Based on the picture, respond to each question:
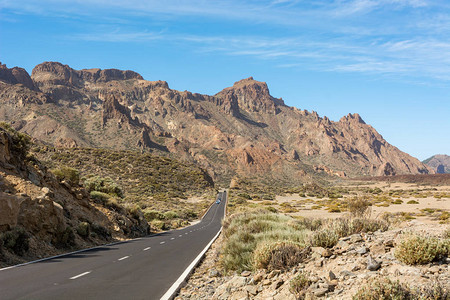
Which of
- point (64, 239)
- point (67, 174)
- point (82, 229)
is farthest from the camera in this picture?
point (67, 174)

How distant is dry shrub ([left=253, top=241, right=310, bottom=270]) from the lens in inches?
276

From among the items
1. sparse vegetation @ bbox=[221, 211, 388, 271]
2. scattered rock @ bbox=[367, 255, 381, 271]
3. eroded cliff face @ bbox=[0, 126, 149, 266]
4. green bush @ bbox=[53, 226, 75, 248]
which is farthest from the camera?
green bush @ bbox=[53, 226, 75, 248]

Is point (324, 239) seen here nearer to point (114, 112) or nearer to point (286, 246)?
point (286, 246)

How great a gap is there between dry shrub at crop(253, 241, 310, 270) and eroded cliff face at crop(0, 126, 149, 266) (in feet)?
30.0

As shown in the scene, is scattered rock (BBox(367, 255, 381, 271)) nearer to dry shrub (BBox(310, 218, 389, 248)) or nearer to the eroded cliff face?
dry shrub (BBox(310, 218, 389, 248))

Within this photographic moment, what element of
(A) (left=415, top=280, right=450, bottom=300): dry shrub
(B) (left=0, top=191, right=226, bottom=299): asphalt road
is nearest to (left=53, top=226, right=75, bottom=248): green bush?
(B) (left=0, top=191, right=226, bottom=299): asphalt road

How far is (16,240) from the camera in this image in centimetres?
1296

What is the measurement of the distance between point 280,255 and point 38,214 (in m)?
12.1

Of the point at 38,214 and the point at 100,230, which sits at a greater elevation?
the point at 38,214

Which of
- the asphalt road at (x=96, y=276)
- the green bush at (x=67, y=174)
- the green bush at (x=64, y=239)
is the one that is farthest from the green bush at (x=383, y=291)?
the green bush at (x=67, y=174)

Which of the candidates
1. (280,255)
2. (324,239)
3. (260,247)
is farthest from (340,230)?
(260,247)

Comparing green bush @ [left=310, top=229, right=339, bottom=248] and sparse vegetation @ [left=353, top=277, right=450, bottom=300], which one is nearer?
sparse vegetation @ [left=353, top=277, right=450, bottom=300]

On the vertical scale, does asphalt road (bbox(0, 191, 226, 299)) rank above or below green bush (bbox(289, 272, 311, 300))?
below

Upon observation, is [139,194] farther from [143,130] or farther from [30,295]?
[143,130]
